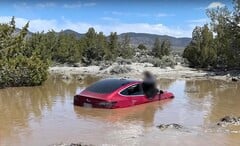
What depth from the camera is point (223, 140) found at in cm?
1188

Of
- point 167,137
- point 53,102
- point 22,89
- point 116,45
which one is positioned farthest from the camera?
point 116,45

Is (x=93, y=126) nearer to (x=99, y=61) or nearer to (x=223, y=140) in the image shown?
(x=223, y=140)

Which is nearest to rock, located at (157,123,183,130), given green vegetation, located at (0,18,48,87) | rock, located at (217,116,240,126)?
rock, located at (217,116,240,126)

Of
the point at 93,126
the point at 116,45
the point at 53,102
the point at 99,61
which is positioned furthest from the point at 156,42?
the point at 93,126

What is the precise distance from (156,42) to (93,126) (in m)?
49.4

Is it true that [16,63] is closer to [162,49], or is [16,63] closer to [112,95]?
[112,95]

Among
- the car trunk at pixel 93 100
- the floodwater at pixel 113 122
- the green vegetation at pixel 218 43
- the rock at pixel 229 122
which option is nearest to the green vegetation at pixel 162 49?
the green vegetation at pixel 218 43

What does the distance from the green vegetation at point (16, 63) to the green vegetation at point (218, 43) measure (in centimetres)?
1876

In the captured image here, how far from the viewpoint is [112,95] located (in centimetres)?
1691

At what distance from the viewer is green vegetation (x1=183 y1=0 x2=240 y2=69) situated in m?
39.1

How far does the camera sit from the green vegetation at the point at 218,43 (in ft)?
128

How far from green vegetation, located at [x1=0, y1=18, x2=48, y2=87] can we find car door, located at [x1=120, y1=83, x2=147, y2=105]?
8.71 meters

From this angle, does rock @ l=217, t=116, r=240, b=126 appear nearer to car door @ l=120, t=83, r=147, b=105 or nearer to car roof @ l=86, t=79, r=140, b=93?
car door @ l=120, t=83, r=147, b=105

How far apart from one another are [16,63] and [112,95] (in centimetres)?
917
